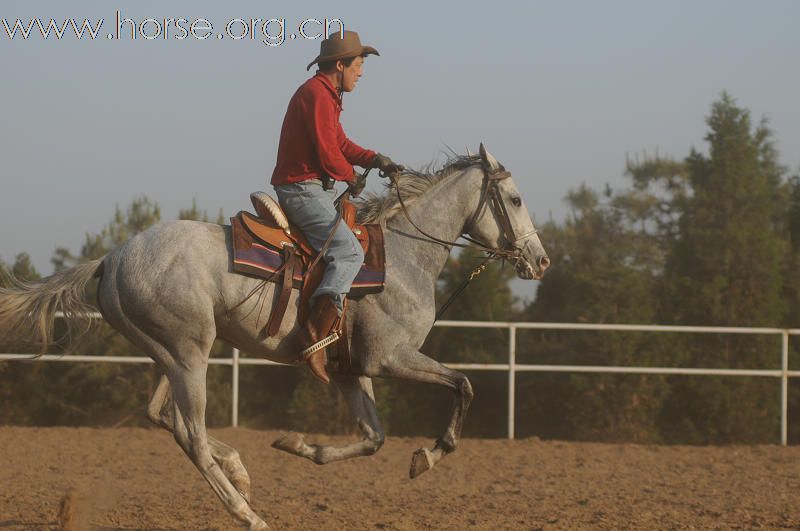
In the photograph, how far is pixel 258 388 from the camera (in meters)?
13.5

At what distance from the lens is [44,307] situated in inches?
212

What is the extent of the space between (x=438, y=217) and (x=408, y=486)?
10.8ft

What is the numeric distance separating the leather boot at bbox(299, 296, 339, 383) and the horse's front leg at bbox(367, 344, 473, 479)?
0.29m

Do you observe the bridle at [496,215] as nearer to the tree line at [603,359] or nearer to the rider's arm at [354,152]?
the rider's arm at [354,152]

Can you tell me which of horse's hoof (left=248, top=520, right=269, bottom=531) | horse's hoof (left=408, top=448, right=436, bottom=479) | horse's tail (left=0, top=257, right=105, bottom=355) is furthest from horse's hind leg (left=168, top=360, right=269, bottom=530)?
horse's hoof (left=408, top=448, right=436, bottom=479)

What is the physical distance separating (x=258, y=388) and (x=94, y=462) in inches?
169

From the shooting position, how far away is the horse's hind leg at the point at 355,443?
541 cm

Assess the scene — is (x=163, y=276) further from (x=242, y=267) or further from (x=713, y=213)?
(x=713, y=213)

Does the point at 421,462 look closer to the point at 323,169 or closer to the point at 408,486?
the point at 323,169

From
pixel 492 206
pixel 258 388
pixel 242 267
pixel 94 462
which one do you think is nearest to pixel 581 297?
pixel 258 388

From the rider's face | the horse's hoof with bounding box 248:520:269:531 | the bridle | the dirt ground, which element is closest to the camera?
the horse's hoof with bounding box 248:520:269:531

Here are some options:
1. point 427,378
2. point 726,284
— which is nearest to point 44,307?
point 427,378

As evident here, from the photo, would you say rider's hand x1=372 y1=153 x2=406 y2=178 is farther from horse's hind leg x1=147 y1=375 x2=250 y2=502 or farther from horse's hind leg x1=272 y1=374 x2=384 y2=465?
horse's hind leg x1=147 y1=375 x2=250 y2=502

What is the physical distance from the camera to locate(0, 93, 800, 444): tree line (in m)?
12.7
